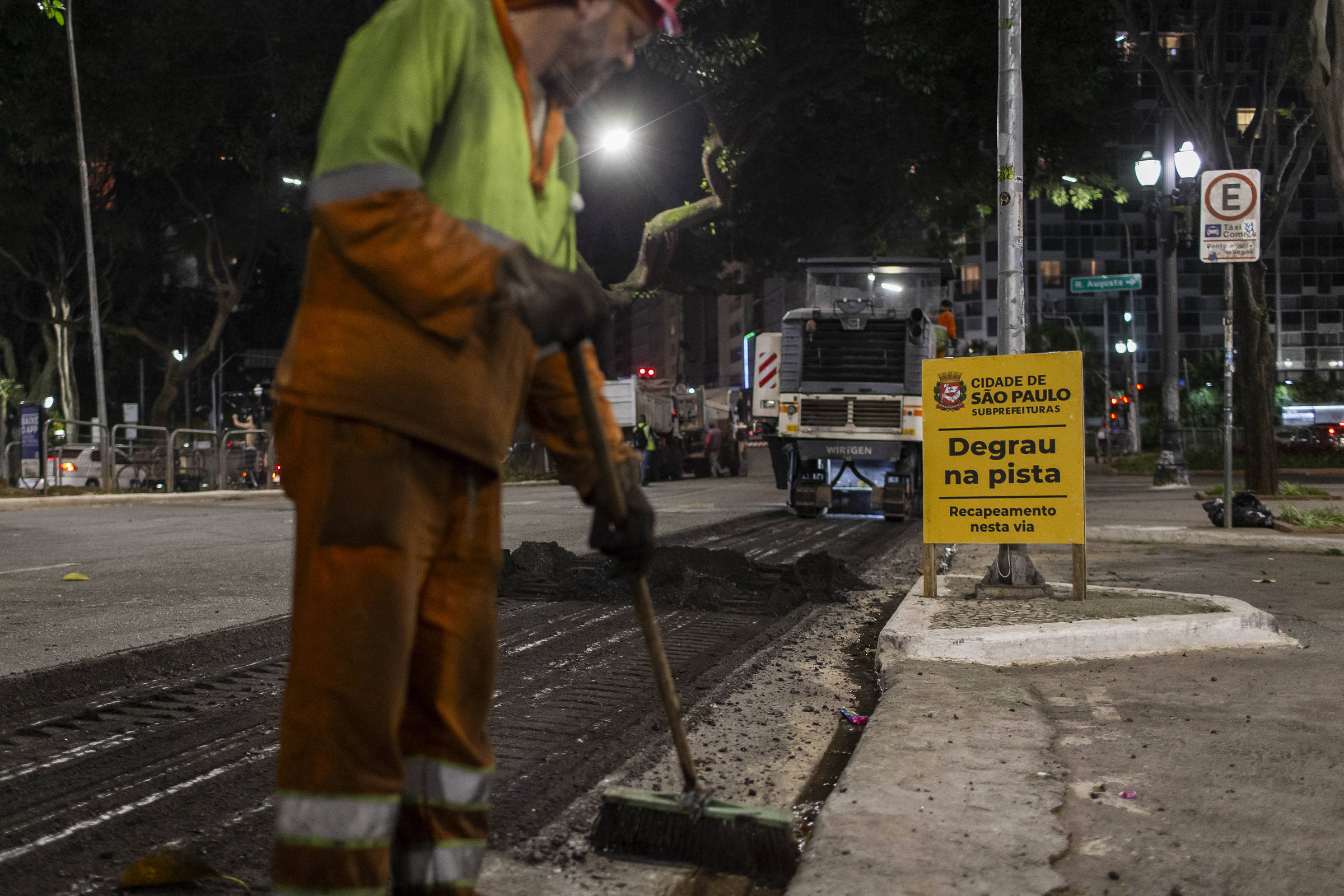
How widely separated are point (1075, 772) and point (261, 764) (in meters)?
2.52

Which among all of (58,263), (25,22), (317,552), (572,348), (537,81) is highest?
(25,22)

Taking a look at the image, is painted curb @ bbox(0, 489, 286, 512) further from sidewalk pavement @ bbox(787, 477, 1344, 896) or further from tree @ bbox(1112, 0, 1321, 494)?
sidewalk pavement @ bbox(787, 477, 1344, 896)

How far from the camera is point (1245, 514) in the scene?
42.2 ft

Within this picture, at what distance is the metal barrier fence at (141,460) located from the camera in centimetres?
2478

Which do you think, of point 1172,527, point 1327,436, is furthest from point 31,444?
point 1327,436

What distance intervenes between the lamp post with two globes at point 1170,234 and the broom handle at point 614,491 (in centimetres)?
1737

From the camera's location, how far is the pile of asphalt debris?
294 inches

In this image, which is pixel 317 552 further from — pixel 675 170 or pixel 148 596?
pixel 675 170

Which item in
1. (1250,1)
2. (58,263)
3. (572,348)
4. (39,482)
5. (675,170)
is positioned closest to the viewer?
(572,348)

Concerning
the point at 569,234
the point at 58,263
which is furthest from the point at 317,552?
the point at 58,263

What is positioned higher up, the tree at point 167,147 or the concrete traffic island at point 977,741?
the tree at point 167,147

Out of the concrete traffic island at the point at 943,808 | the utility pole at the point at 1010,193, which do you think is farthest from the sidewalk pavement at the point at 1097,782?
the utility pole at the point at 1010,193

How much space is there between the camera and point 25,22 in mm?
21016

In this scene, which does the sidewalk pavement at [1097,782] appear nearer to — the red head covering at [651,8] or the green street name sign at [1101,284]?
the red head covering at [651,8]
